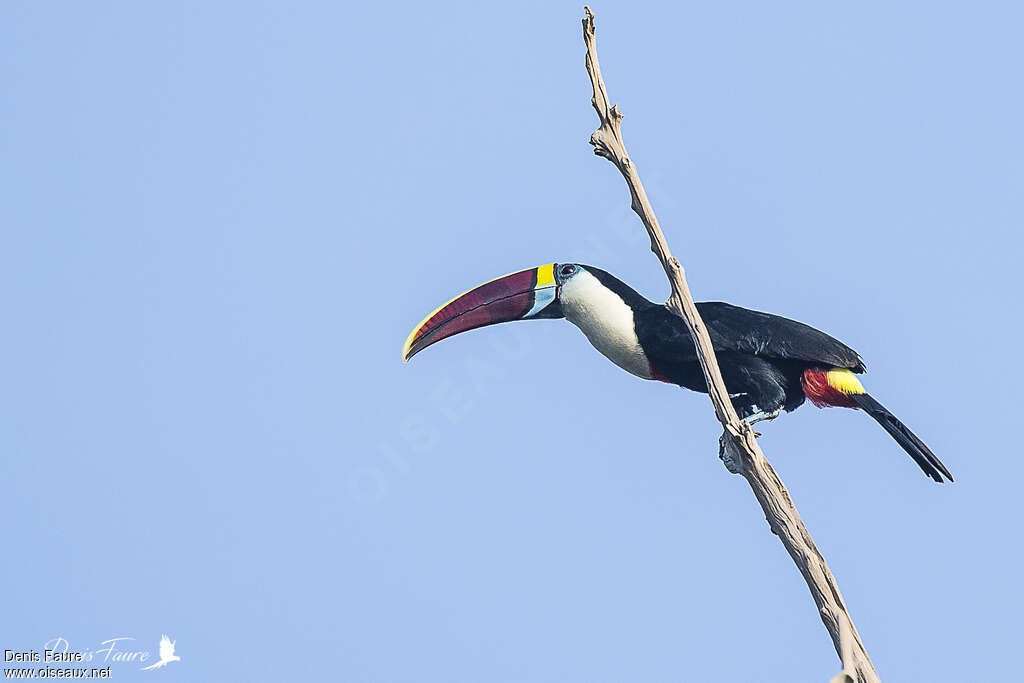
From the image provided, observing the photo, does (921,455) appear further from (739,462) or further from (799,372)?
(739,462)

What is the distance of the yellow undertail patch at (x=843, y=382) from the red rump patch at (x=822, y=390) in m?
0.02

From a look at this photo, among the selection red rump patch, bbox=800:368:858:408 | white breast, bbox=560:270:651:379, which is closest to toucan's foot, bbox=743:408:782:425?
red rump patch, bbox=800:368:858:408

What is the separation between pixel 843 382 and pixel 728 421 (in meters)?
Answer: 1.86

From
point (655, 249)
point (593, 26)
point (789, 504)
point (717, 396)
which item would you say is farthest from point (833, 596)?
point (593, 26)

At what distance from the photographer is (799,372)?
273 inches

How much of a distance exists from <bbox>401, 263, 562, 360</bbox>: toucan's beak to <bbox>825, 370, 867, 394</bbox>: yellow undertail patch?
63.8 inches

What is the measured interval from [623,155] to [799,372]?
229 cm

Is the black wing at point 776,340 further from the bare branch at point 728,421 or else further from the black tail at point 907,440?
the bare branch at point 728,421

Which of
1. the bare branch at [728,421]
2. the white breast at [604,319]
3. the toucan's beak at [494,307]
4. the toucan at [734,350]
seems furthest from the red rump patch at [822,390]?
the bare branch at [728,421]

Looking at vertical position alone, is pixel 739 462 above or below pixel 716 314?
below

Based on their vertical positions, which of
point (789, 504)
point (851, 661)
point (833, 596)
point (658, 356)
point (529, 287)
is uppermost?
point (529, 287)

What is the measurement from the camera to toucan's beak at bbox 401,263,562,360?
7539mm

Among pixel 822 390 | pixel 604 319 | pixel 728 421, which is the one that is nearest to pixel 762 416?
pixel 822 390

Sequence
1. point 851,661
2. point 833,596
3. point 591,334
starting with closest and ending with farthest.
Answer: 1. point 851,661
2. point 833,596
3. point 591,334
